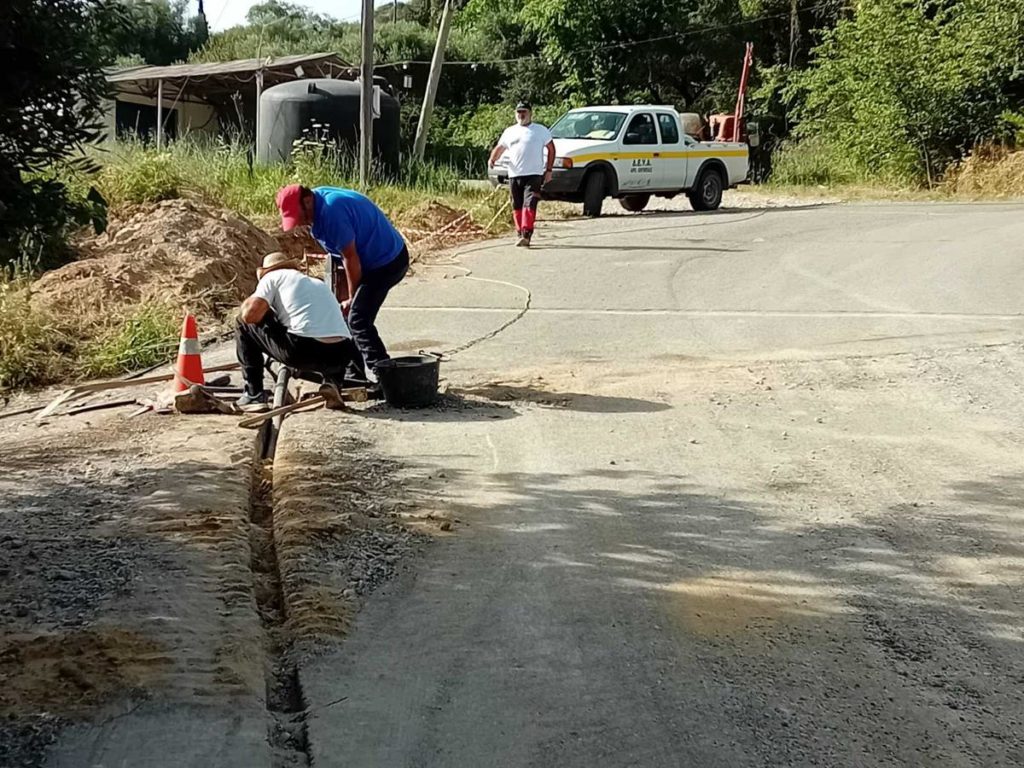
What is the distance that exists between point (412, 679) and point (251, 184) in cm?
1355

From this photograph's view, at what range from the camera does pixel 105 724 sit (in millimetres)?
3764

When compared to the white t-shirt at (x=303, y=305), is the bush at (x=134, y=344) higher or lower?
lower

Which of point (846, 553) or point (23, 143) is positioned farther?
point (846, 553)

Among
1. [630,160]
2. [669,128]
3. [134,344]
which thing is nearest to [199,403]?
[134,344]

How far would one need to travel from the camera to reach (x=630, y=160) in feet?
66.6

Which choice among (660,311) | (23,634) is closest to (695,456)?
(23,634)

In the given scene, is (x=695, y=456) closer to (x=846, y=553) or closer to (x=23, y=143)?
(x=846, y=553)

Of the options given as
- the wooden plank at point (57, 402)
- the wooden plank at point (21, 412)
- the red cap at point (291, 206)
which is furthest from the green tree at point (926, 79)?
the wooden plank at point (21, 412)

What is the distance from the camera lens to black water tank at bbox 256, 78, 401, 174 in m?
21.5

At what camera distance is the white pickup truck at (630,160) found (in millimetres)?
19781

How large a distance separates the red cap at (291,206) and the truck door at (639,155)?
1320 cm

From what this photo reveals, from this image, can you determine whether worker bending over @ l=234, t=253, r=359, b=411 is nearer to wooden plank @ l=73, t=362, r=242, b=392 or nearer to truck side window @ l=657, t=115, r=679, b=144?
wooden plank @ l=73, t=362, r=242, b=392

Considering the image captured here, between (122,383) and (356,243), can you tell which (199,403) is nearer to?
(122,383)

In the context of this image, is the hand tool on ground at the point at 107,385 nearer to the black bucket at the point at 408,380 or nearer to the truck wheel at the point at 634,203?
the black bucket at the point at 408,380
